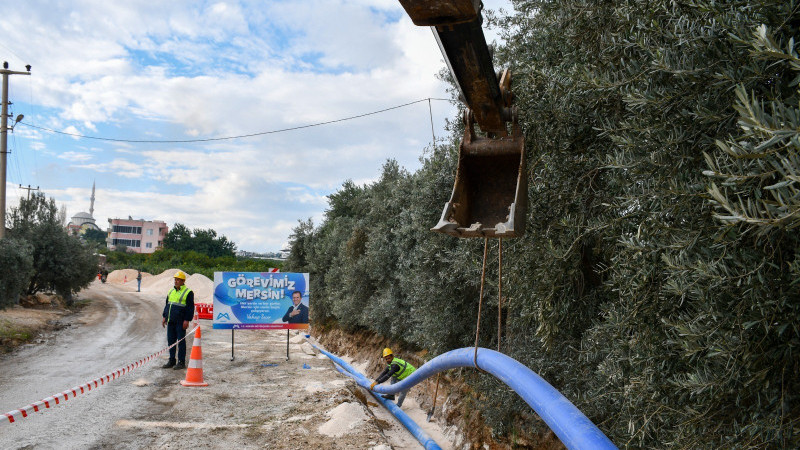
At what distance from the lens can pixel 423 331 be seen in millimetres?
11820

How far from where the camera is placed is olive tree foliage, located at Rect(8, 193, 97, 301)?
97.7 ft

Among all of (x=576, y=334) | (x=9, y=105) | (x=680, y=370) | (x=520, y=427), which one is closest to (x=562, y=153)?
(x=576, y=334)

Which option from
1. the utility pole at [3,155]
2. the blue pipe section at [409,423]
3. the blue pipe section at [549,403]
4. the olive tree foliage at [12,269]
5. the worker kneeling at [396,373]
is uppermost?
the utility pole at [3,155]

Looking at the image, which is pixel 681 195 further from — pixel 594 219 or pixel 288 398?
pixel 288 398

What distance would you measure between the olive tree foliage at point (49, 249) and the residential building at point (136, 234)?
92099mm

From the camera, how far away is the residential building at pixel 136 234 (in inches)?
4724

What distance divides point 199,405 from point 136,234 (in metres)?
124

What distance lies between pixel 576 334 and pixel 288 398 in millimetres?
5314

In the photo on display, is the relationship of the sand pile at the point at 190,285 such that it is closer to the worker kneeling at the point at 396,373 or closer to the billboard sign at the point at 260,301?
the billboard sign at the point at 260,301

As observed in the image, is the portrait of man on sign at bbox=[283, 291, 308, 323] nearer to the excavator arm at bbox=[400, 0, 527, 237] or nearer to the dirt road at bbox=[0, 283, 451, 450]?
the dirt road at bbox=[0, 283, 451, 450]

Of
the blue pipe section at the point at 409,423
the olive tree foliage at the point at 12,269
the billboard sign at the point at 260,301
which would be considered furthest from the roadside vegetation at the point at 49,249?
the blue pipe section at the point at 409,423

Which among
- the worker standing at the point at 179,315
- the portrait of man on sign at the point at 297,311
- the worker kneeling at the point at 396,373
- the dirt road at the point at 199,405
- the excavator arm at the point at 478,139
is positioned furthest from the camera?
the portrait of man on sign at the point at 297,311

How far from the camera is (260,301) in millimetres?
14875

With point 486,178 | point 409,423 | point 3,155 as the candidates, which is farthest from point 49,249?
point 486,178
